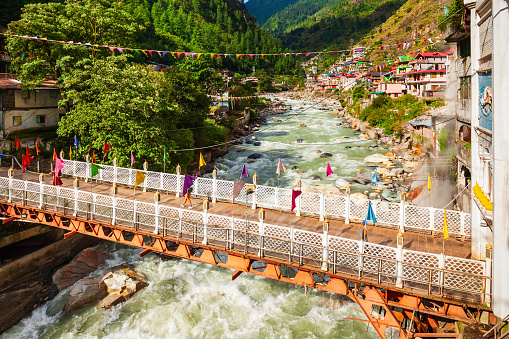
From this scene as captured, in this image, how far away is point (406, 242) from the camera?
11.4 meters

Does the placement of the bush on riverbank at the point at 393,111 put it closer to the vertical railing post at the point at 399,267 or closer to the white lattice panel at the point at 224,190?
the white lattice panel at the point at 224,190

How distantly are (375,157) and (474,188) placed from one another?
1079 inches

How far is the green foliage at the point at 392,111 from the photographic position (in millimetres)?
44938

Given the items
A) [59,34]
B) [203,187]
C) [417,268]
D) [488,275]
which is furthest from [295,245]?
[59,34]

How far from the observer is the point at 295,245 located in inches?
423

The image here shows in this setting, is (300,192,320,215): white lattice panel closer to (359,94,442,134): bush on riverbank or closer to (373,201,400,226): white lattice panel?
(373,201,400,226): white lattice panel

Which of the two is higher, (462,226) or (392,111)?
(392,111)

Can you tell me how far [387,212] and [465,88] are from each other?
24.8 feet

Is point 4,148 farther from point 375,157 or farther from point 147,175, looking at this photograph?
point 375,157

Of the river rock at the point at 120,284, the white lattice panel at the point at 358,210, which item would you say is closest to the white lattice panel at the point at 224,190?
the white lattice panel at the point at 358,210

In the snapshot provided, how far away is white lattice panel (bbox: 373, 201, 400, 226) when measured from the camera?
12.4 m

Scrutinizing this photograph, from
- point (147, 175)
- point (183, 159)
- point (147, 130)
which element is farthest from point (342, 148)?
point (147, 175)

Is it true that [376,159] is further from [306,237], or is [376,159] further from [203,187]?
[306,237]

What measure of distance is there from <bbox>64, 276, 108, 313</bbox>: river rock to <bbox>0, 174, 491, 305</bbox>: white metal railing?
3.84m
